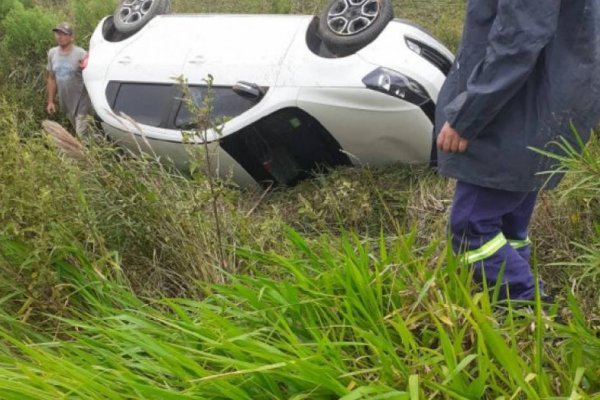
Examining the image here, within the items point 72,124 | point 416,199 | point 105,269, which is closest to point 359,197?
point 416,199

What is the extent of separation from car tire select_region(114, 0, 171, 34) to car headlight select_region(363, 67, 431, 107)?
2.31m

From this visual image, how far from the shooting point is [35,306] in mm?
2730

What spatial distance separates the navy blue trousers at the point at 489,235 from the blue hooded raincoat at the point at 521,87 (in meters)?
0.10

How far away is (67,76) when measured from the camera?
6680 millimetres

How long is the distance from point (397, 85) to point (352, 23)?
729mm

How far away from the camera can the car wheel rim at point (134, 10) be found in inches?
239

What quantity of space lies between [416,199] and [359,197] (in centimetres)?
34

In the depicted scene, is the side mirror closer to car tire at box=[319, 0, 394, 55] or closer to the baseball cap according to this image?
car tire at box=[319, 0, 394, 55]


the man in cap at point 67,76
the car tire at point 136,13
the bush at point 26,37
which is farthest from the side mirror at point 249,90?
the bush at point 26,37

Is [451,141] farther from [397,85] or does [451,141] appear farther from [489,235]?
[397,85]

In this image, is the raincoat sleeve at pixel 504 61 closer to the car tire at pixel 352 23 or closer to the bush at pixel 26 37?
the car tire at pixel 352 23

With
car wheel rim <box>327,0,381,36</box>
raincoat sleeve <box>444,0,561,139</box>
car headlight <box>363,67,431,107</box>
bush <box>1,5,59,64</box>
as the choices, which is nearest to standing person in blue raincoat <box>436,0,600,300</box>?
raincoat sleeve <box>444,0,561,139</box>

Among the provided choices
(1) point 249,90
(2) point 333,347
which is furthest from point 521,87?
(1) point 249,90

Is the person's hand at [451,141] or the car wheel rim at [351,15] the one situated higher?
the person's hand at [451,141]
